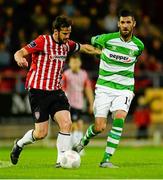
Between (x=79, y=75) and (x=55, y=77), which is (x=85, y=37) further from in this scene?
(x=55, y=77)

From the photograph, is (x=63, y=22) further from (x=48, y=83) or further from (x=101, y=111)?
(x=101, y=111)

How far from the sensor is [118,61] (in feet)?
38.9

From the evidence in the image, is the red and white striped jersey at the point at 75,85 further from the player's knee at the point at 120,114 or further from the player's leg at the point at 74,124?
the player's knee at the point at 120,114

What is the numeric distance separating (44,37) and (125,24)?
119cm

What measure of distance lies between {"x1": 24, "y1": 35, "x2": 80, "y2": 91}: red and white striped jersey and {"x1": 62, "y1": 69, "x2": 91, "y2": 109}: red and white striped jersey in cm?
510

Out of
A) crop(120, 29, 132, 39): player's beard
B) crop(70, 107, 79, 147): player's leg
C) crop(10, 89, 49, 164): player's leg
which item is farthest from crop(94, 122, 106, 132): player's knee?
crop(70, 107, 79, 147): player's leg

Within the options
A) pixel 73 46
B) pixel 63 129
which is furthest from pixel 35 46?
pixel 63 129

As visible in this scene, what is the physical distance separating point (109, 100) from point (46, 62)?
1147 millimetres

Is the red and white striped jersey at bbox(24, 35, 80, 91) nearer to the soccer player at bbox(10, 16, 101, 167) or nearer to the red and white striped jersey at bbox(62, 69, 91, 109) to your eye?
the soccer player at bbox(10, 16, 101, 167)

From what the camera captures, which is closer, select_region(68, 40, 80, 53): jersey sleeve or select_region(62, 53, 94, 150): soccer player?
select_region(68, 40, 80, 53): jersey sleeve

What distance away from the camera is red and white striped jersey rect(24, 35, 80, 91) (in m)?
11.5

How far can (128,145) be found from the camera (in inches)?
864

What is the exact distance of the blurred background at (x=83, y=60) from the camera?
21719 millimetres

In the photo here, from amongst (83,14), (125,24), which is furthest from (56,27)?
(83,14)
